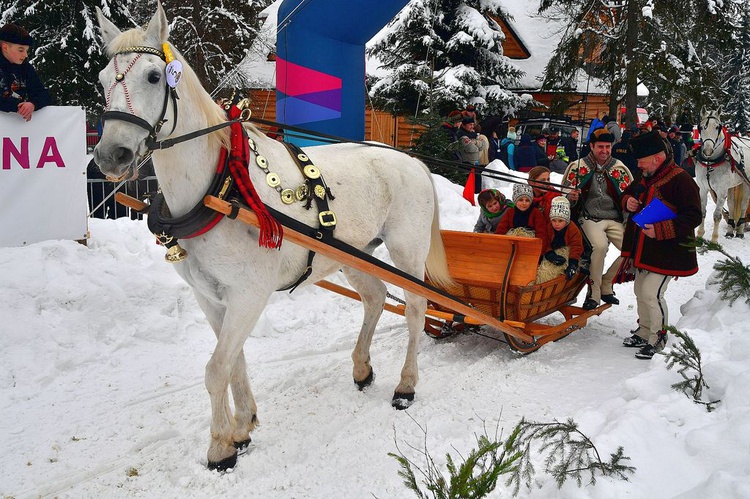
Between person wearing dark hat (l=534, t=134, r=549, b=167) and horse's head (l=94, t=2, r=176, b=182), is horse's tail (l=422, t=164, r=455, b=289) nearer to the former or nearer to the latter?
horse's head (l=94, t=2, r=176, b=182)

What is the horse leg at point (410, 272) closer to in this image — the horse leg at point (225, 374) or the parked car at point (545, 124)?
the horse leg at point (225, 374)

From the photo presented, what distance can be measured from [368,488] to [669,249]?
3368 mm

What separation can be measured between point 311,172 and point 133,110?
1.15 meters

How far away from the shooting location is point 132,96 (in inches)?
109

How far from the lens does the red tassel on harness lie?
3094 mm

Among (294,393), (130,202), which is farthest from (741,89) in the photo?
(130,202)

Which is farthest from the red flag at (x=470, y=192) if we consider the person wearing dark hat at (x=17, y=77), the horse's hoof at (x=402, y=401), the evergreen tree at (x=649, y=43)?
the evergreen tree at (x=649, y=43)

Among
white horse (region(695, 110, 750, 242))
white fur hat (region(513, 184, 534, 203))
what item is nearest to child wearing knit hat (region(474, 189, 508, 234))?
white fur hat (region(513, 184, 534, 203))

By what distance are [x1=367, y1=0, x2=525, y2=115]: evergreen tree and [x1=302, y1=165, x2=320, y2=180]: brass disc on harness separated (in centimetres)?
1316

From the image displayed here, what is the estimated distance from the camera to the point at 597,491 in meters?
2.33

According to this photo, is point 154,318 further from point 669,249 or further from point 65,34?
point 65,34

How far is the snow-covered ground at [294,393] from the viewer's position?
2.75 meters

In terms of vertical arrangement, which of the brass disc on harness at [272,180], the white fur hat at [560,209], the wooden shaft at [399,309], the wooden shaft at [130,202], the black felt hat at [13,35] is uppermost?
the black felt hat at [13,35]

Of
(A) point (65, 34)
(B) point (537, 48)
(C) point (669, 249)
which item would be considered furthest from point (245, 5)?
(C) point (669, 249)
